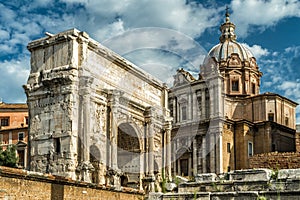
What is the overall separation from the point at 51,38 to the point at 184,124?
86.6 feet

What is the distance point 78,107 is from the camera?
28203 mm

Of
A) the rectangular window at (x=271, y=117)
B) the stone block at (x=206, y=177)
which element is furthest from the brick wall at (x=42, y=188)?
the rectangular window at (x=271, y=117)

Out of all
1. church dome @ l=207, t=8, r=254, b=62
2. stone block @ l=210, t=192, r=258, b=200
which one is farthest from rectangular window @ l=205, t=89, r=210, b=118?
stone block @ l=210, t=192, r=258, b=200

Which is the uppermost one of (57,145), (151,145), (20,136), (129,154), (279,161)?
(20,136)

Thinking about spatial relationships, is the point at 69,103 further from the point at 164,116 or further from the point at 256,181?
the point at 256,181

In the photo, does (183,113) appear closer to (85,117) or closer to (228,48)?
(228,48)

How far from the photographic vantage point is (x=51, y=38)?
1158 inches

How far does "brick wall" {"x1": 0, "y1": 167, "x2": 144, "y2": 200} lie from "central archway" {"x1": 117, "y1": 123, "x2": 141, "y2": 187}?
19011 mm

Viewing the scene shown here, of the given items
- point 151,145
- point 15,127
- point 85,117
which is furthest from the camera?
point 15,127

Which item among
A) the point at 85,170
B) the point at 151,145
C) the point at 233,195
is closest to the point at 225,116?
the point at 151,145

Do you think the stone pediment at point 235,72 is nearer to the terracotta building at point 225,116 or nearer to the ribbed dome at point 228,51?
the terracotta building at point 225,116

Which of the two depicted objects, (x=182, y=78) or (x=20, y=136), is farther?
(x=182, y=78)

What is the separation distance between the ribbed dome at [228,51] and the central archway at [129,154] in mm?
25298

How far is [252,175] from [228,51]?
4903 centimetres
